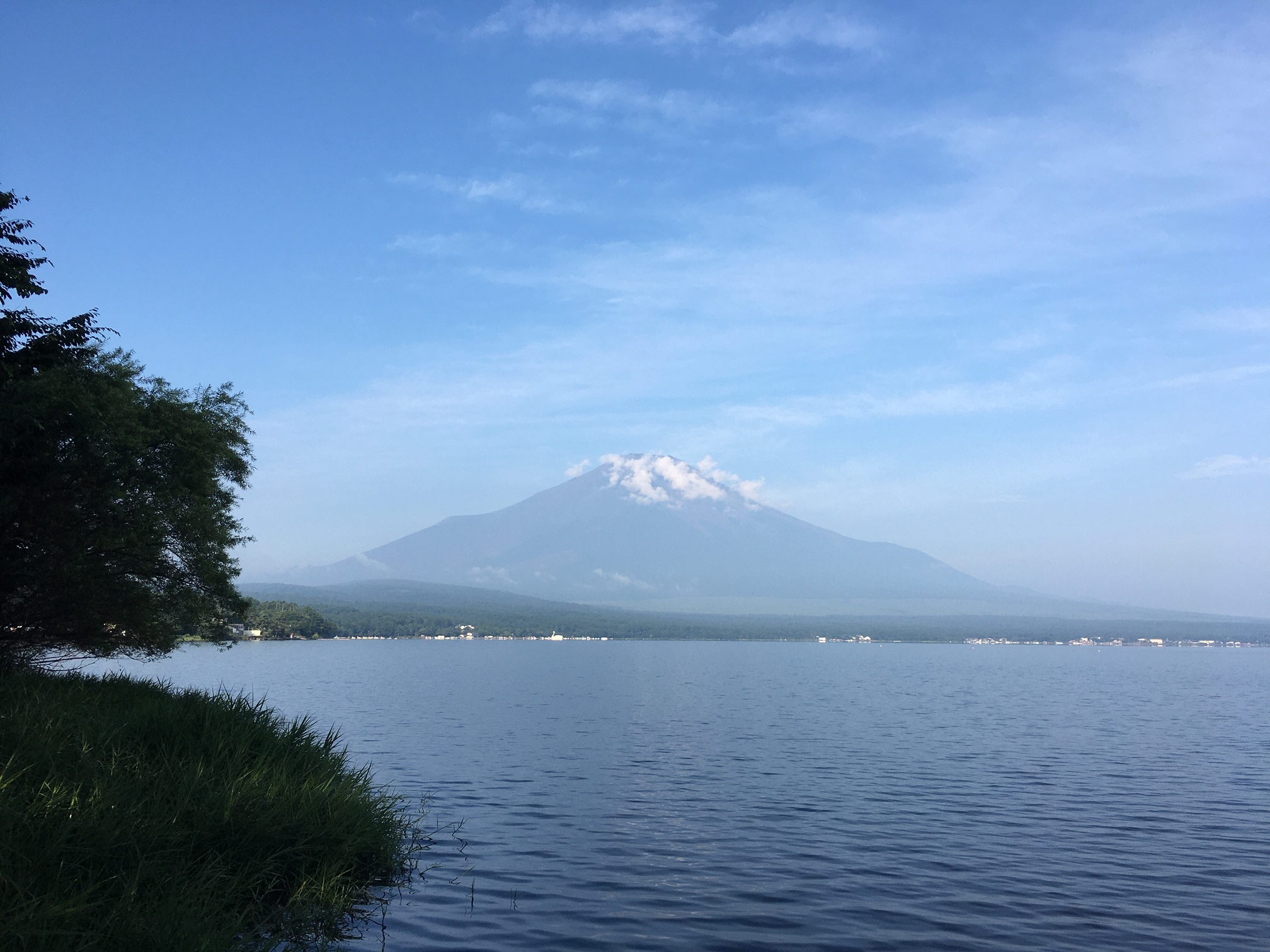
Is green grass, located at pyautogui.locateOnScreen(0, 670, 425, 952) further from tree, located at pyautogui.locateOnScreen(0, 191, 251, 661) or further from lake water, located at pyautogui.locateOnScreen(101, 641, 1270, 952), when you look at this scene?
tree, located at pyautogui.locateOnScreen(0, 191, 251, 661)

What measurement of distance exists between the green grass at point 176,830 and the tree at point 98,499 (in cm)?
740

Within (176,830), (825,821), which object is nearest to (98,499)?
(176,830)

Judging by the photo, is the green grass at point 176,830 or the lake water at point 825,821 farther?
the lake water at point 825,821

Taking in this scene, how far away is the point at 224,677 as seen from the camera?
274ft

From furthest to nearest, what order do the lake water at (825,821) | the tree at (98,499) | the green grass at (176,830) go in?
the tree at (98,499)
the lake water at (825,821)
the green grass at (176,830)

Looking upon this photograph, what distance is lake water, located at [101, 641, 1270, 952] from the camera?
16.0 meters

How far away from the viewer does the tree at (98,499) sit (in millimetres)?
25500

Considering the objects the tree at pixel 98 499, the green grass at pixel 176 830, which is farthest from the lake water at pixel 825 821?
the tree at pixel 98 499

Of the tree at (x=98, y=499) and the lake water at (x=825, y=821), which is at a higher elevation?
the tree at (x=98, y=499)

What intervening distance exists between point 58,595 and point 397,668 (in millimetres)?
82855

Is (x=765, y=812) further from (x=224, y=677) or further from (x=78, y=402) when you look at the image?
(x=224, y=677)

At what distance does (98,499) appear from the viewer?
91.8 feet

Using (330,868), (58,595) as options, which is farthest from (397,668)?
(330,868)

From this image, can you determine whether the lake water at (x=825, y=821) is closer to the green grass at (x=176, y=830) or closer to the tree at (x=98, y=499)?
the green grass at (x=176, y=830)
